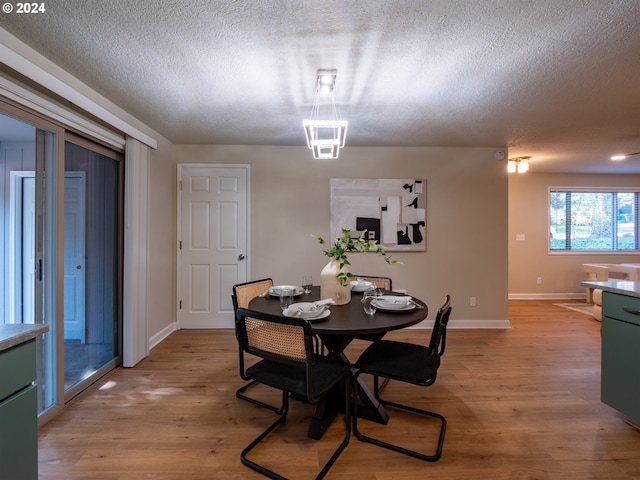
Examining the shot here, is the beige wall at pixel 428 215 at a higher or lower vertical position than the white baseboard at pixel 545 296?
higher

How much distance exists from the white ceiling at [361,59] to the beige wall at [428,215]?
0.73 m

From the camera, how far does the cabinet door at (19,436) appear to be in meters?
1.02

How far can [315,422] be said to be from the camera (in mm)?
1847

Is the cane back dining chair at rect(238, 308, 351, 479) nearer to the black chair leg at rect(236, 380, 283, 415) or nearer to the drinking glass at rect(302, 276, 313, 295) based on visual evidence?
the black chair leg at rect(236, 380, 283, 415)

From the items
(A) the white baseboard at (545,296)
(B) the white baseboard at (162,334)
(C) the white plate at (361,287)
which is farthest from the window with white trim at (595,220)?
(B) the white baseboard at (162,334)

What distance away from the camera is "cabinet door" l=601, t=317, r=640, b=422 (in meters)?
1.82

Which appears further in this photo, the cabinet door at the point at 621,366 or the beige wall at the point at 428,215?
the beige wall at the point at 428,215

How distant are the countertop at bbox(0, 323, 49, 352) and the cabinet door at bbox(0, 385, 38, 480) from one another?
0.19 metres

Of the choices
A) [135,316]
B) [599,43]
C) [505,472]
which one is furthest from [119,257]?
[599,43]

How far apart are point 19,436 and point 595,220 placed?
7.93 metres

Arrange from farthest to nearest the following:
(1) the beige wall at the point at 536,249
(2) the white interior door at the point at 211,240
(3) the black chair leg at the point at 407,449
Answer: (1) the beige wall at the point at 536,249
(2) the white interior door at the point at 211,240
(3) the black chair leg at the point at 407,449

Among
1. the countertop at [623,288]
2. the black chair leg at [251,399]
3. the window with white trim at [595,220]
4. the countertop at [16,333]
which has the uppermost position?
the window with white trim at [595,220]

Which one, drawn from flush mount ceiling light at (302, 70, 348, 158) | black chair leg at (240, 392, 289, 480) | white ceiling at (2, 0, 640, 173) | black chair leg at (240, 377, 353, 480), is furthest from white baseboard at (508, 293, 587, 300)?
black chair leg at (240, 392, 289, 480)

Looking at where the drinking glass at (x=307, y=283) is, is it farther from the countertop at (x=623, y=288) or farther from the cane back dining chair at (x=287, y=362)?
the countertop at (x=623, y=288)
